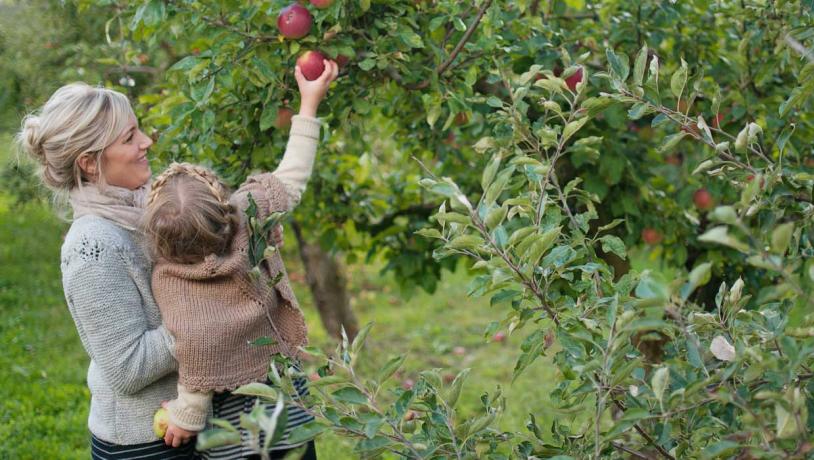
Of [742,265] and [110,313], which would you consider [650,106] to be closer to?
[110,313]

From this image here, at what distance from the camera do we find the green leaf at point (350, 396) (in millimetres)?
1249

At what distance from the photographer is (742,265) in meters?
2.95

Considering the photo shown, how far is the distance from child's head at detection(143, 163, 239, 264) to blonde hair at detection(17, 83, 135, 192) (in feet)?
0.52

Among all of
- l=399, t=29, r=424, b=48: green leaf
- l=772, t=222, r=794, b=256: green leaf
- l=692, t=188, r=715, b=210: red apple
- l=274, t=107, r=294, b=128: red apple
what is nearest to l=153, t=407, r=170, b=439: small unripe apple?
l=274, t=107, r=294, b=128: red apple

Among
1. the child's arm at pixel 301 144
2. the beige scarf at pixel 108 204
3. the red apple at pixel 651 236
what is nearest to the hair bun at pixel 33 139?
the beige scarf at pixel 108 204

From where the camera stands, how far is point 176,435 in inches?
66.4

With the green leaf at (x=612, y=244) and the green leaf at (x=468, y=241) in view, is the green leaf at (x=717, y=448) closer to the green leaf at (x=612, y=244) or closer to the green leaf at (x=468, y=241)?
the green leaf at (x=468, y=241)

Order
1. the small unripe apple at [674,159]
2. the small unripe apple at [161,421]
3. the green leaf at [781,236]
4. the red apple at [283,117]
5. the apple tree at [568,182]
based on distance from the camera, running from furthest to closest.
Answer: the small unripe apple at [674,159] < the red apple at [283,117] < the small unripe apple at [161,421] < the apple tree at [568,182] < the green leaf at [781,236]

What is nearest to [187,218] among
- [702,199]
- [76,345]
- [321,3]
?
[321,3]

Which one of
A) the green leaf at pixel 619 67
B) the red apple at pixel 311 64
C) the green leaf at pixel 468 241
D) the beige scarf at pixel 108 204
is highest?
the green leaf at pixel 619 67

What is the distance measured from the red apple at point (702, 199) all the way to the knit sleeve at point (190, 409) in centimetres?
198

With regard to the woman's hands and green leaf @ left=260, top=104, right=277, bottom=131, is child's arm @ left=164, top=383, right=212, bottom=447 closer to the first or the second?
the woman's hands

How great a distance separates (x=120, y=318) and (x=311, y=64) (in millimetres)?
729

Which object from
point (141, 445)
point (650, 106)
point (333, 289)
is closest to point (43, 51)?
point (333, 289)
